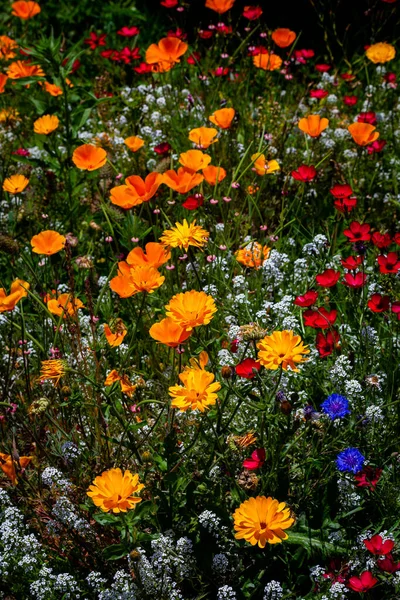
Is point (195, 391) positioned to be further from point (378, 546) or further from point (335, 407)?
point (378, 546)

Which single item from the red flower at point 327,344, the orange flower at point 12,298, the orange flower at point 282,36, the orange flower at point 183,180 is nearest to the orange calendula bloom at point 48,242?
the orange flower at point 12,298

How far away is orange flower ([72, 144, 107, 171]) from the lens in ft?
9.47

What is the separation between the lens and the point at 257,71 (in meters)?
4.44

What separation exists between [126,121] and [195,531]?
2582 mm

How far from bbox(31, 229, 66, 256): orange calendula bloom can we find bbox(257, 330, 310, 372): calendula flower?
0.86m

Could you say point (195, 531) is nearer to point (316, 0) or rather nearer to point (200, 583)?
point (200, 583)

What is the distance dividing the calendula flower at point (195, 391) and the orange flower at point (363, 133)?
1508 mm

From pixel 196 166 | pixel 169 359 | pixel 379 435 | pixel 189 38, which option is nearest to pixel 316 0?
pixel 189 38

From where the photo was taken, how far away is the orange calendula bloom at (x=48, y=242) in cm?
254

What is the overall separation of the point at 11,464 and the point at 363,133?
1.85 meters

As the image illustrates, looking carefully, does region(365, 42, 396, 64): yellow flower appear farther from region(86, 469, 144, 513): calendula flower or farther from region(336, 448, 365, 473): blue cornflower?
region(86, 469, 144, 513): calendula flower

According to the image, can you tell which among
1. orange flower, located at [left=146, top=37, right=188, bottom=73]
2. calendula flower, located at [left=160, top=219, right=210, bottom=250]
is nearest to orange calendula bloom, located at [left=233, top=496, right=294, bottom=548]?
calendula flower, located at [left=160, top=219, right=210, bottom=250]

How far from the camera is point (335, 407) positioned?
206cm

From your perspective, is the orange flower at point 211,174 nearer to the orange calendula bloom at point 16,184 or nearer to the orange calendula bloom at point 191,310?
the orange calendula bloom at point 16,184
